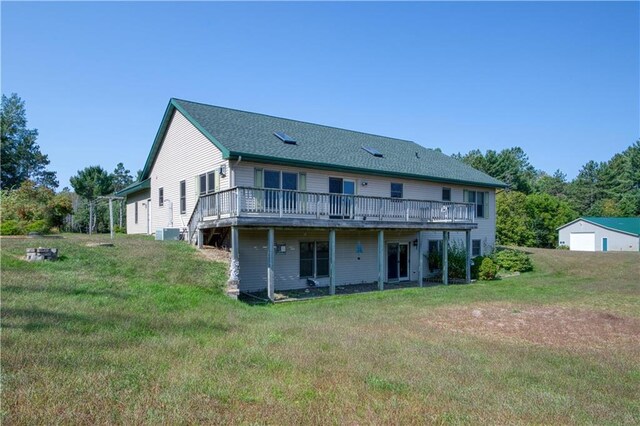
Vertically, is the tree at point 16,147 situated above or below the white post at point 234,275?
above

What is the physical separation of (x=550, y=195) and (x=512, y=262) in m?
46.5

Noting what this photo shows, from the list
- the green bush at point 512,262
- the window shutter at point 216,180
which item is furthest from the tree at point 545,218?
the window shutter at point 216,180

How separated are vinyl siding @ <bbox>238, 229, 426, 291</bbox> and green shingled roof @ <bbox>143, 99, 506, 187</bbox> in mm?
2943

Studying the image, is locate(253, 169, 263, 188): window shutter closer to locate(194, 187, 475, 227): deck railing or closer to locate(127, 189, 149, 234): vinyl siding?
locate(194, 187, 475, 227): deck railing

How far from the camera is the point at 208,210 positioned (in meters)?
15.9

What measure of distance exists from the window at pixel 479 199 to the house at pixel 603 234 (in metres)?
28.5

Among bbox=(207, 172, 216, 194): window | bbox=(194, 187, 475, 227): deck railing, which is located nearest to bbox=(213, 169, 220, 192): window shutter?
bbox=(207, 172, 216, 194): window

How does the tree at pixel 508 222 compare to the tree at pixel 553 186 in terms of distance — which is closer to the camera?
the tree at pixel 508 222

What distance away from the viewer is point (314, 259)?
18078 millimetres

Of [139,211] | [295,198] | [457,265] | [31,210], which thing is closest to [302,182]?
[295,198]

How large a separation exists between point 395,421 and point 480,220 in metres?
22.2

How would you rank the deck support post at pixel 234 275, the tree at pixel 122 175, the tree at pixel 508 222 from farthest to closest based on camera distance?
the tree at pixel 122 175
the tree at pixel 508 222
the deck support post at pixel 234 275

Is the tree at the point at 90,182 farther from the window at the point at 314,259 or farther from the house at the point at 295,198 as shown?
the window at the point at 314,259

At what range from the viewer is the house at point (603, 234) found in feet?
143
